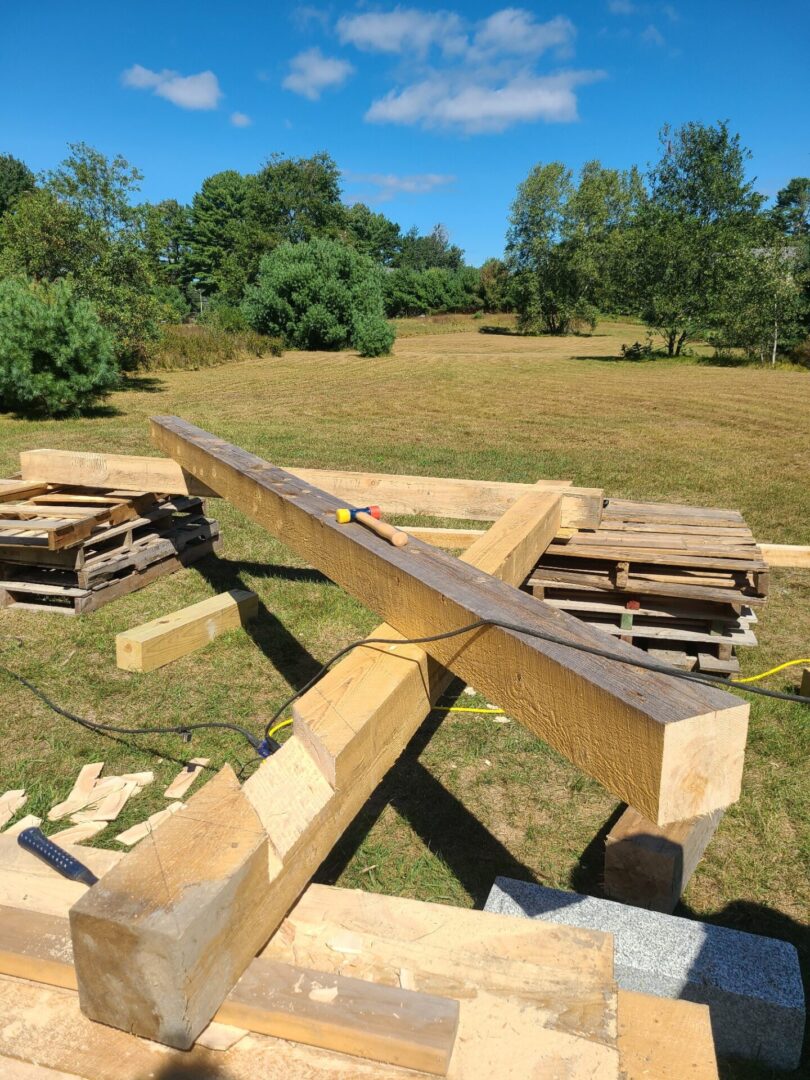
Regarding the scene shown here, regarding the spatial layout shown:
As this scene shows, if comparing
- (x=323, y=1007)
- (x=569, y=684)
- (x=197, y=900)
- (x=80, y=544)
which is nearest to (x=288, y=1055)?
(x=323, y=1007)

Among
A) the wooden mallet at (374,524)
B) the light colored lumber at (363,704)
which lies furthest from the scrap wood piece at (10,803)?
the light colored lumber at (363,704)

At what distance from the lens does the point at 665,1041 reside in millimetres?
1274

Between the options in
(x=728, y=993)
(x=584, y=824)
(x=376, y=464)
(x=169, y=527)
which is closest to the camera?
(x=728, y=993)

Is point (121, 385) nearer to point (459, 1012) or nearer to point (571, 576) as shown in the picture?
point (571, 576)

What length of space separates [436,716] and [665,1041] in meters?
3.14

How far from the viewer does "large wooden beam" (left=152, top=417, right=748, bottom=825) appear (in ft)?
4.63

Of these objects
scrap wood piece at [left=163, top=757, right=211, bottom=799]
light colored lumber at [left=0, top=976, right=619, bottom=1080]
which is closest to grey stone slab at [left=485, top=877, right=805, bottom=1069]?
light colored lumber at [left=0, top=976, right=619, bottom=1080]

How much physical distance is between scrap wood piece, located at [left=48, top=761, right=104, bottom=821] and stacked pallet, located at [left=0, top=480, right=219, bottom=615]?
2002 millimetres

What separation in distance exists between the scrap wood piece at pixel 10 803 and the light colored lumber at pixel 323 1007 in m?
2.39

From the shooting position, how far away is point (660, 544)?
4.65m

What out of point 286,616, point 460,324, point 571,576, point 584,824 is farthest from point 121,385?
point 460,324

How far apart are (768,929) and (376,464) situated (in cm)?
914

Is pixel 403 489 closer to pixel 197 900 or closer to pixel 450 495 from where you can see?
pixel 450 495

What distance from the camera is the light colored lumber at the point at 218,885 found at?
1145 mm
